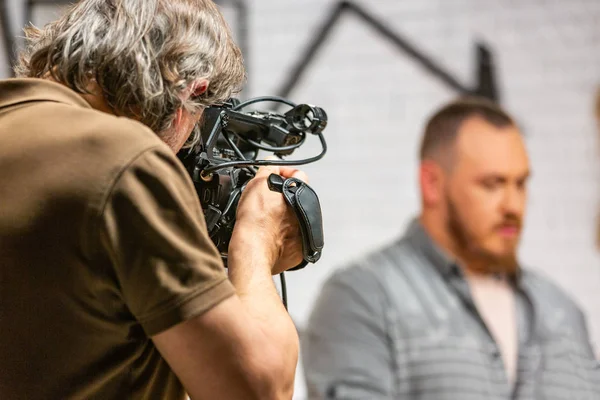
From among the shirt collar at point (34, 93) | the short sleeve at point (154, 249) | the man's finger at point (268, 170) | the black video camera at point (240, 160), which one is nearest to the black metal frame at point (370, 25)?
the black video camera at point (240, 160)

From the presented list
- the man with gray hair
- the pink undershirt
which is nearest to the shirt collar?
the man with gray hair

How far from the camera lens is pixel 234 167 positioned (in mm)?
929

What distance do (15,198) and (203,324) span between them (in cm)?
19

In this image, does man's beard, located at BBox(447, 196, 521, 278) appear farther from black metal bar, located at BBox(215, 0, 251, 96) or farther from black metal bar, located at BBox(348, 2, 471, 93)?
black metal bar, located at BBox(215, 0, 251, 96)

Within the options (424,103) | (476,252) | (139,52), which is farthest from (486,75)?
(139,52)

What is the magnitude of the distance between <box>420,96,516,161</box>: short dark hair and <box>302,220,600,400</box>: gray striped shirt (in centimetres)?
26

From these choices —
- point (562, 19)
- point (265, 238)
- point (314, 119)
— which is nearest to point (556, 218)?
point (562, 19)

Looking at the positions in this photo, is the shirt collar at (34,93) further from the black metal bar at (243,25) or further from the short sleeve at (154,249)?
the black metal bar at (243,25)

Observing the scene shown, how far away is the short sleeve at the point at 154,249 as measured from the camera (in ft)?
2.22

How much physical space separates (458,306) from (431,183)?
0.38 meters

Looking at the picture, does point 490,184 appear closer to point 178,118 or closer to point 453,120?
point 453,120

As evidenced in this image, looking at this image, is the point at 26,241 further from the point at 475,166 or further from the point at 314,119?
the point at 475,166

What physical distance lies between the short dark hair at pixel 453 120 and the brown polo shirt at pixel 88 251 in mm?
1643

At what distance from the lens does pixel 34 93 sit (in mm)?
765
